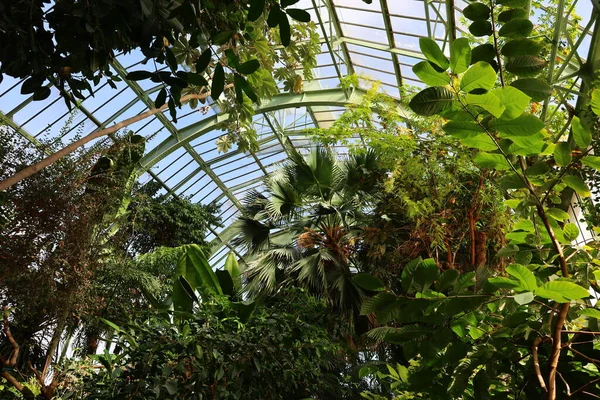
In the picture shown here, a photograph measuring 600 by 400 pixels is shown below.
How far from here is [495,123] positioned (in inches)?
40.3

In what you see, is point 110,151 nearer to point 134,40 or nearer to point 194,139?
point 134,40

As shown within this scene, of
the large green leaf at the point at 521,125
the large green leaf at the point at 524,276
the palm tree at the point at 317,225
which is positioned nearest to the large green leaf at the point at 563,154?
the large green leaf at the point at 521,125

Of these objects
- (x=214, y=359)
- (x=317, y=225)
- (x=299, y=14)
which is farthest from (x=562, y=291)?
(x=317, y=225)

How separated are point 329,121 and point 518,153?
1443cm

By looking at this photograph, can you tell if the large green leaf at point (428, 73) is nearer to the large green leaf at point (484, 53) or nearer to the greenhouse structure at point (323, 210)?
the greenhouse structure at point (323, 210)

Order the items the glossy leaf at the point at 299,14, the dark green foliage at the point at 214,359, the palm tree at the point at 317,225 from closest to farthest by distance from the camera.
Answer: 1. the glossy leaf at the point at 299,14
2. the dark green foliage at the point at 214,359
3. the palm tree at the point at 317,225

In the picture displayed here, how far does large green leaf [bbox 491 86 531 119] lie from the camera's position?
967 millimetres

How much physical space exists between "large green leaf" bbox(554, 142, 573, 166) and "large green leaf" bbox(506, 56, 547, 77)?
7.3 inches

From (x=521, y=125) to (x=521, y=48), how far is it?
334mm

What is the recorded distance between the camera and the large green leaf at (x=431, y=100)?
106 centimetres

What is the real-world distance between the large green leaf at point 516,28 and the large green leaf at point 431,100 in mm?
307

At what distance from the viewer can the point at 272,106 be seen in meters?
13.3

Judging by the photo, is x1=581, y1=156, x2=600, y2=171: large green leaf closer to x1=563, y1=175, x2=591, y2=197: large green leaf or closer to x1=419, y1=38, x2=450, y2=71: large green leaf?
x1=563, y1=175, x2=591, y2=197: large green leaf

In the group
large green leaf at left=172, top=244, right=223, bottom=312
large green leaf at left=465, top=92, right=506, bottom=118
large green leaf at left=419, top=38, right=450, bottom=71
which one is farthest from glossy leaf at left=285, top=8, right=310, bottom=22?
large green leaf at left=172, top=244, right=223, bottom=312
